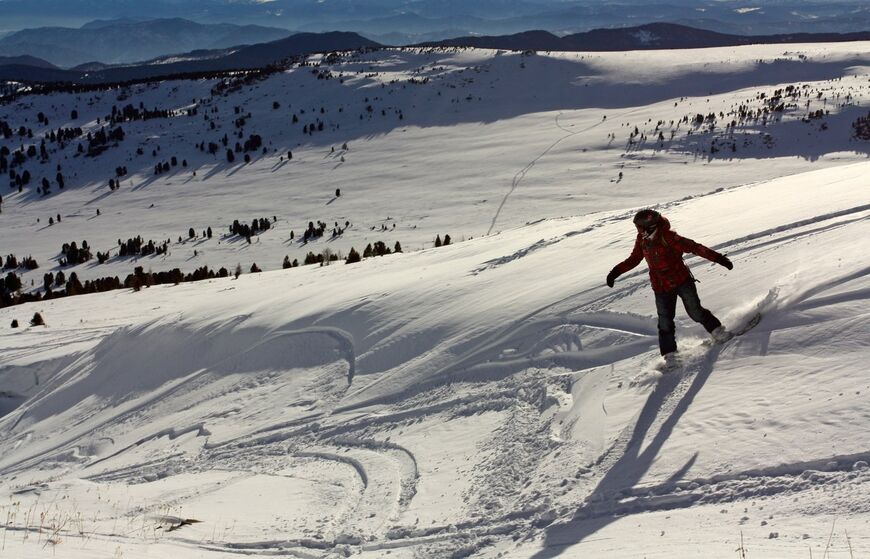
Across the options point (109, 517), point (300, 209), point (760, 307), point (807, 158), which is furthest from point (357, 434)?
point (807, 158)

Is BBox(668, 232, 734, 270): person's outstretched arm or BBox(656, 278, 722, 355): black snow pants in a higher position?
BBox(668, 232, 734, 270): person's outstretched arm

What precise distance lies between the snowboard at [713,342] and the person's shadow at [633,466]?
0.12 m

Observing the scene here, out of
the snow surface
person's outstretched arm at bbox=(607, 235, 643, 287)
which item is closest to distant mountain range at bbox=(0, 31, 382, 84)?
the snow surface

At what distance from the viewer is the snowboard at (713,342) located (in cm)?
611

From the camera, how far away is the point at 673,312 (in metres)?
6.11

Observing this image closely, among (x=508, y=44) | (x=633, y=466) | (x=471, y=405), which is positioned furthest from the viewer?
(x=508, y=44)

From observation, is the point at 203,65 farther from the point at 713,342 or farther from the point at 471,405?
the point at 713,342

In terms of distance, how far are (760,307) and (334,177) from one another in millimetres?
26359

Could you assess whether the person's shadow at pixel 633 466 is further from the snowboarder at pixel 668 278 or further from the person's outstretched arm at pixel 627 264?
the person's outstretched arm at pixel 627 264

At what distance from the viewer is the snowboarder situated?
598 centimetres

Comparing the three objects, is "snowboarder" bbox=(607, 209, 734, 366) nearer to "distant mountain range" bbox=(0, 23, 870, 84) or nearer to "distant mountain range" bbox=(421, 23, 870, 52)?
"distant mountain range" bbox=(0, 23, 870, 84)

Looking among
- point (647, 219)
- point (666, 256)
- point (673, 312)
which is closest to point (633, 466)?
point (673, 312)

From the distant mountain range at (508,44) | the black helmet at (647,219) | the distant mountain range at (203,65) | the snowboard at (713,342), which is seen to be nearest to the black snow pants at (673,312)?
the snowboard at (713,342)

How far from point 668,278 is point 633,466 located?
184 centimetres
